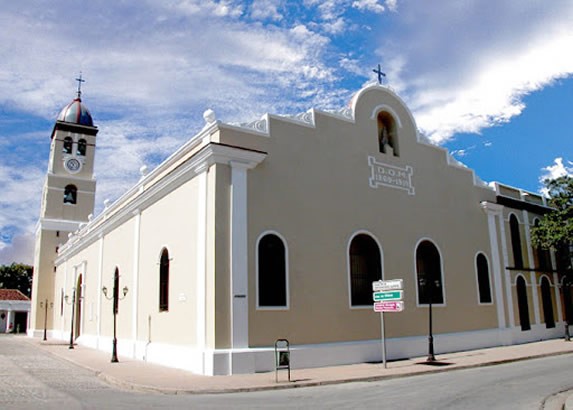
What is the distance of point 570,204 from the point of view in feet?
84.0

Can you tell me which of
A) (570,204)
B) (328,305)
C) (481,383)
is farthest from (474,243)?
(481,383)

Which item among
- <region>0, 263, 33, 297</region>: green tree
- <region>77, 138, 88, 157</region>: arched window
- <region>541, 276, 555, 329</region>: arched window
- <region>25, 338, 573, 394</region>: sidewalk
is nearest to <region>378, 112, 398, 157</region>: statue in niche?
<region>25, 338, 573, 394</region>: sidewalk

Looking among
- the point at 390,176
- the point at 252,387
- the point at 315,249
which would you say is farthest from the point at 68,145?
the point at 252,387

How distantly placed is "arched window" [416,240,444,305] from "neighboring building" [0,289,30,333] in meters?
49.2

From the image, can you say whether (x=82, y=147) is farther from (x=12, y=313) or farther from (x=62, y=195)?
(x=12, y=313)

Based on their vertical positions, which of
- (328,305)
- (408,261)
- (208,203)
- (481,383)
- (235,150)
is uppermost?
→ (235,150)

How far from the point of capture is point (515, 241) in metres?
24.9

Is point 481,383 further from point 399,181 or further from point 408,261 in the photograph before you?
point 399,181

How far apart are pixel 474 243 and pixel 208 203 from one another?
41.6ft

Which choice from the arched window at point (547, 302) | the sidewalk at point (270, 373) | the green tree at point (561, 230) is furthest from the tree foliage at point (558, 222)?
the sidewalk at point (270, 373)

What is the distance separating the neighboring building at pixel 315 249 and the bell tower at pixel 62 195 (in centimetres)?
1825

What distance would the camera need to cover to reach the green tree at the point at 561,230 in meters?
24.6

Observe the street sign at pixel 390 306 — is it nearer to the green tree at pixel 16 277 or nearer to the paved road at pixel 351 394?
the paved road at pixel 351 394

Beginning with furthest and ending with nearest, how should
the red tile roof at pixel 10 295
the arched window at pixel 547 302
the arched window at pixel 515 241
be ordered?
the red tile roof at pixel 10 295 < the arched window at pixel 547 302 < the arched window at pixel 515 241
